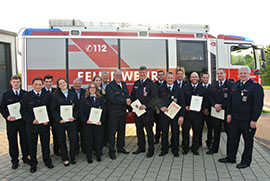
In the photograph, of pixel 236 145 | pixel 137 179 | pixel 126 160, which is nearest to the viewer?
pixel 137 179

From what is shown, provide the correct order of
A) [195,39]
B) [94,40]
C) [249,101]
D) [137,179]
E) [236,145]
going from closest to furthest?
1. [137,179]
2. [249,101]
3. [236,145]
4. [94,40]
5. [195,39]

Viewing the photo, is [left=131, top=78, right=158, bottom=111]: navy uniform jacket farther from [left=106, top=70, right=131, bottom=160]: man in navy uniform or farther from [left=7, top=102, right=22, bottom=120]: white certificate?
[left=7, top=102, right=22, bottom=120]: white certificate

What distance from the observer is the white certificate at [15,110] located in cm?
464

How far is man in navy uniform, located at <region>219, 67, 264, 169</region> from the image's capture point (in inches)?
173

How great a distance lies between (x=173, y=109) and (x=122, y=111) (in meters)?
1.23

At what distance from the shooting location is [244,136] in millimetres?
4617

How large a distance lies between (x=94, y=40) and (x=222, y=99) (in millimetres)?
3903

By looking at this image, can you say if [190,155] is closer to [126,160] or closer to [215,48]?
[126,160]

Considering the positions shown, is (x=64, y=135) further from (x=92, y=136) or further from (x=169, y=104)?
(x=169, y=104)

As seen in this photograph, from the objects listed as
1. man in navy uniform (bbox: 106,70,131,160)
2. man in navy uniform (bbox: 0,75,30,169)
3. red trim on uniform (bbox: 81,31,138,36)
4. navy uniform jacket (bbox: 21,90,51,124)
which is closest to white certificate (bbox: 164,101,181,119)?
man in navy uniform (bbox: 106,70,131,160)

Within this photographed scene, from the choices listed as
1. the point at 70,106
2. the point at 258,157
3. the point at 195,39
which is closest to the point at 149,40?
the point at 195,39

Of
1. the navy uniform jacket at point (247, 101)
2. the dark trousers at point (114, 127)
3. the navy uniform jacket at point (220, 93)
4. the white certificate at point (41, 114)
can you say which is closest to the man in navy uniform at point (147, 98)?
the dark trousers at point (114, 127)

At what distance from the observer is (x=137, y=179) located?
418cm

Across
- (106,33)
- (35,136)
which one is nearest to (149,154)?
(35,136)
